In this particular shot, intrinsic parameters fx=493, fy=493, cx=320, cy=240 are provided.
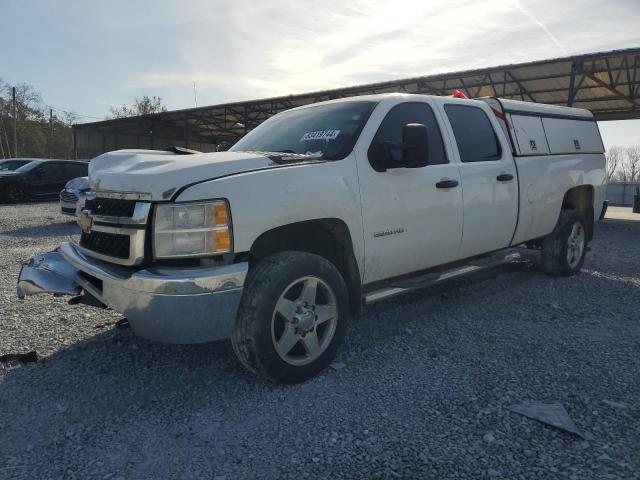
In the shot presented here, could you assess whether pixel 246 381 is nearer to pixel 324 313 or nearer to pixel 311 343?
pixel 311 343

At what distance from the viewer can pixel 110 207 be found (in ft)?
10.2

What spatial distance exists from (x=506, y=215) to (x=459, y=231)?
2.72 ft

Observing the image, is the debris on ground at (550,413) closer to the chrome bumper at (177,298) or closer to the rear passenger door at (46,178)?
the chrome bumper at (177,298)

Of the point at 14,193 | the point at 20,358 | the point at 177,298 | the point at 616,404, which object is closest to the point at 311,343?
the point at 177,298

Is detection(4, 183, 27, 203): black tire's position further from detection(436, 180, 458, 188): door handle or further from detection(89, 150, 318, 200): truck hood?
detection(436, 180, 458, 188): door handle

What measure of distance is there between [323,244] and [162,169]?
123 cm

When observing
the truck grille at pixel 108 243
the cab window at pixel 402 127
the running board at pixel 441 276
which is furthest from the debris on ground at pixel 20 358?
the cab window at pixel 402 127

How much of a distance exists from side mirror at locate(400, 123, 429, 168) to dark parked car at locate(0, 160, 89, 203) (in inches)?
611

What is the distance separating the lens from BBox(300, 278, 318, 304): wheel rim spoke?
3180mm

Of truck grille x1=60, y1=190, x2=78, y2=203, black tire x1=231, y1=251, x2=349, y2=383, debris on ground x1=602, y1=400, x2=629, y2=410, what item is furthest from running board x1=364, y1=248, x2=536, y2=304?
truck grille x1=60, y1=190, x2=78, y2=203

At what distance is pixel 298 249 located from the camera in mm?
3449

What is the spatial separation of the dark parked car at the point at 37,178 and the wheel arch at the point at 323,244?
50.2 feet

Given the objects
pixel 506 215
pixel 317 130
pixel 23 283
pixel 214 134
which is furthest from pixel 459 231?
pixel 214 134

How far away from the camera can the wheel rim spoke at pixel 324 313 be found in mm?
3254
